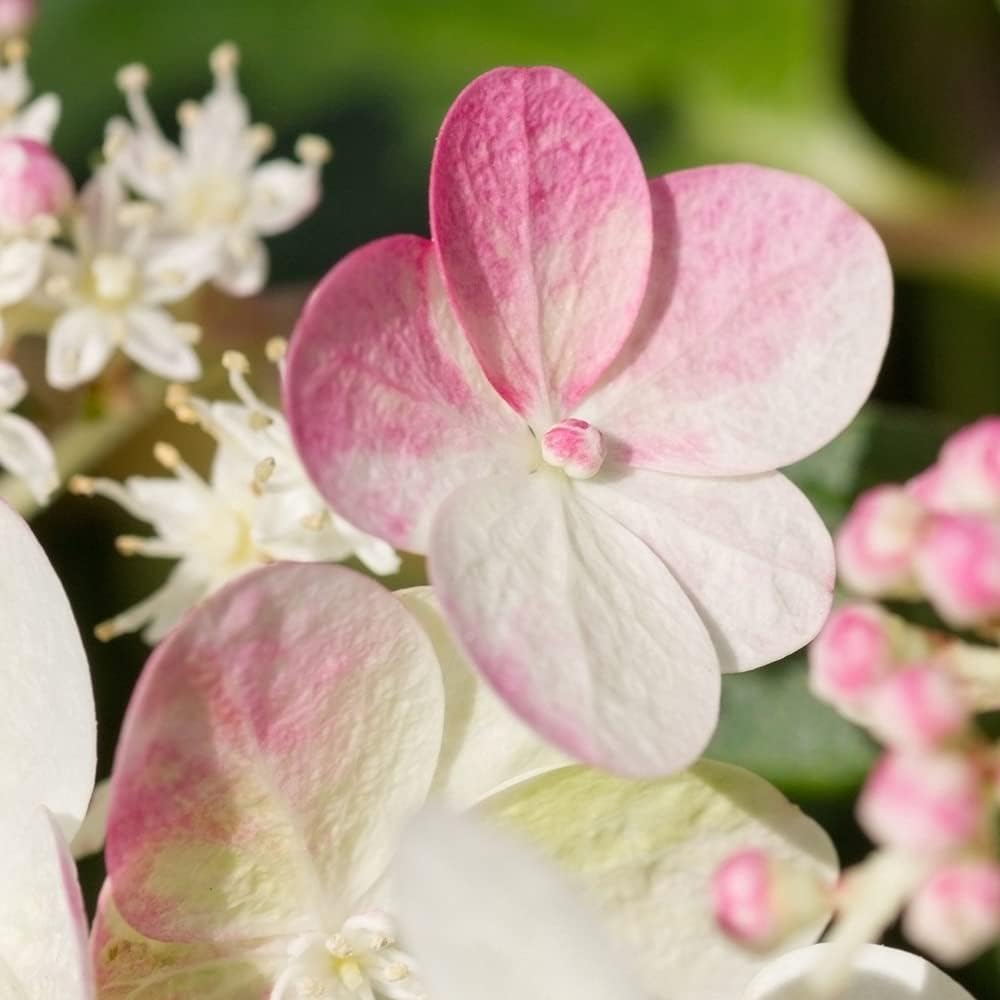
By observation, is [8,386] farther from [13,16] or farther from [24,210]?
[13,16]

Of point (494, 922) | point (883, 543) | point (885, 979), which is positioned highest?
point (883, 543)

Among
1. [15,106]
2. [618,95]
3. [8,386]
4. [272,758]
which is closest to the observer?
[272,758]

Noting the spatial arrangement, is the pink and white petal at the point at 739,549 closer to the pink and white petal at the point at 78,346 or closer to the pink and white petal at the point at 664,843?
the pink and white petal at the point at 664,843

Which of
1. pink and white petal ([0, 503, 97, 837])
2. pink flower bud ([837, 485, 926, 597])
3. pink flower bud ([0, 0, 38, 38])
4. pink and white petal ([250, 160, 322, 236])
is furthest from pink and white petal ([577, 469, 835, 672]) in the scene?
pink flower bud ([0, 0, 38, 38])

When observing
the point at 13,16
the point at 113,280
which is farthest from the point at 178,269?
the point at 13,16

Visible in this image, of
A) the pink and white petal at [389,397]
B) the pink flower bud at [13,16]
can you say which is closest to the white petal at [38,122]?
the pink flower bud at [13,16]

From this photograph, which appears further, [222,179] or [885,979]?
[222,179]

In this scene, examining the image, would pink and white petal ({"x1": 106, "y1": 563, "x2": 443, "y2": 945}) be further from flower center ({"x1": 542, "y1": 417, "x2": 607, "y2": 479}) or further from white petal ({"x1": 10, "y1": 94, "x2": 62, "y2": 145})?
white petal ({"x1": 10, "y1": 94, "x2": 62, "y2": 145})
